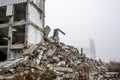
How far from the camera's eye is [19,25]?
22.1 meters

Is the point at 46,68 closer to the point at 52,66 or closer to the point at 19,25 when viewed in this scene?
the point at 52,66

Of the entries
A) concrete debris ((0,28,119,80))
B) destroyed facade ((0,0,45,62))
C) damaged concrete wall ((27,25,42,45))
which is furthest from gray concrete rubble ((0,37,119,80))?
destroyed facade ((0,0,45,62))

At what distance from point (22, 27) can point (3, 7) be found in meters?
3.16

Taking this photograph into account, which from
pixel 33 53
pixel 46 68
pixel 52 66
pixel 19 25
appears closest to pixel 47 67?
pixel 46 68

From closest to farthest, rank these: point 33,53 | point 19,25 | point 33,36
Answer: point 33,53 < point 19,25 < point 33,36

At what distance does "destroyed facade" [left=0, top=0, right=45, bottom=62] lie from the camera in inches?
848

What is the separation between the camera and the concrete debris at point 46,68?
15.2m

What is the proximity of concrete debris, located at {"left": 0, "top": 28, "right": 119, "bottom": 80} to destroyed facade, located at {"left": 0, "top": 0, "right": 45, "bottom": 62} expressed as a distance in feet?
5.46

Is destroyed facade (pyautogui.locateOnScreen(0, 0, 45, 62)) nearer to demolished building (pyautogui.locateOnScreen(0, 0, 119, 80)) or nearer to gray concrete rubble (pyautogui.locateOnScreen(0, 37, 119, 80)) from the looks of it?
demolished building (pyautogui.locateOnScreen(0, 0, 119, 80))

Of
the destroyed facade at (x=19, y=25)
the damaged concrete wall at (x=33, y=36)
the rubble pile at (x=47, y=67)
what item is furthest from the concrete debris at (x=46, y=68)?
the destroyed facade at (x=19, y=25)

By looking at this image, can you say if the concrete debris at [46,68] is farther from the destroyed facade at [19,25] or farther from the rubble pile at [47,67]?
the destroyed facade at [19,25]

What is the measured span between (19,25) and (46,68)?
23.1 ft

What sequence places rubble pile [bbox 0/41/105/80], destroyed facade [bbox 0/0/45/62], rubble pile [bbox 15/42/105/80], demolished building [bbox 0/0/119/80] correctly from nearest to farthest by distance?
rubble pile [bbox 0/41/105/80] → rubble pile [bbox 15/42/105/80] → demolished building [bbox 0/0/119/80] → destroyed facade [bbox 0/0/45/62]

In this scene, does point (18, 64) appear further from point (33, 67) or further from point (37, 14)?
point (37, 14)
